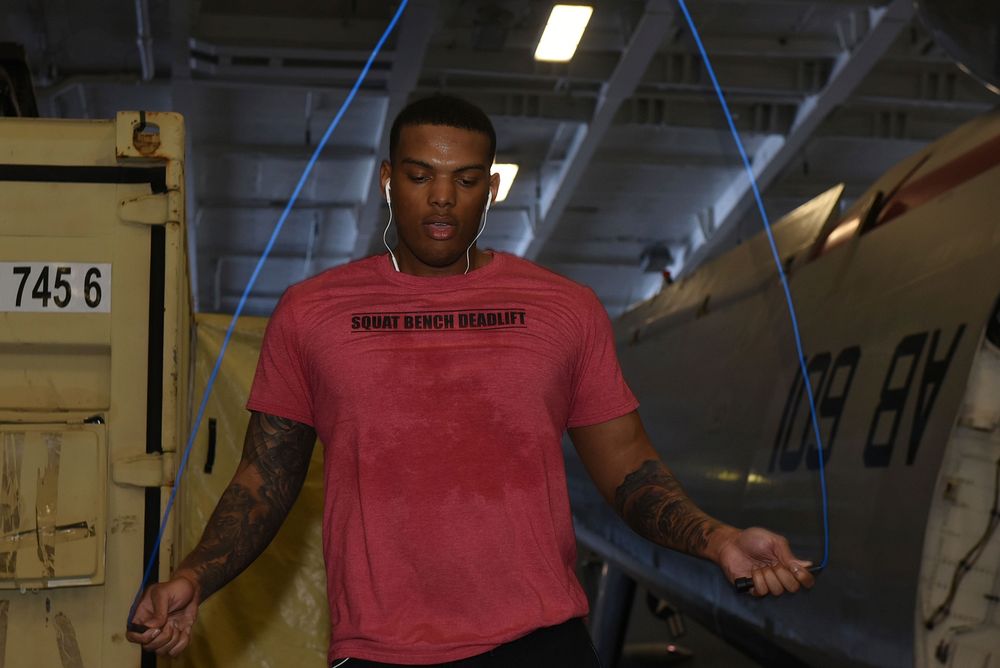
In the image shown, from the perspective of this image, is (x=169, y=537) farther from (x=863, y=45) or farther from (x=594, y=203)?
(x=594, y=203)

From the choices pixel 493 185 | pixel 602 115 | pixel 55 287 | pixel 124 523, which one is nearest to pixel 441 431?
pixel 493 185

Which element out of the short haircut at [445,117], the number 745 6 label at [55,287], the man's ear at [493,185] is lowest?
the number 745 6 label at [55,287]

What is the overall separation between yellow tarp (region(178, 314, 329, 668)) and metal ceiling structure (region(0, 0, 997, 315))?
6.02 metres

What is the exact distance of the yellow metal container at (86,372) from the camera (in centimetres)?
294

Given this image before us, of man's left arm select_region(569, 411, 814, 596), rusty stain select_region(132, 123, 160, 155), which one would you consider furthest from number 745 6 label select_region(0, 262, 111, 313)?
man's left arm select_region(569, 411, 814, 596)

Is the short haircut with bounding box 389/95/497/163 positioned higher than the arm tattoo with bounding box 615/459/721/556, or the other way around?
the short haircut with bounding box 389/95/497/163

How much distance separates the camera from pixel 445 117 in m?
2.43

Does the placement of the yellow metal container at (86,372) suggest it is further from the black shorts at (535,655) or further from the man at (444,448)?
the black shorts at (535,655)

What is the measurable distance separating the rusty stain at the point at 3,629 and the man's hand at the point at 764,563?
163 cm

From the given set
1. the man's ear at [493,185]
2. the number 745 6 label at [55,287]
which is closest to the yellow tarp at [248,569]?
the number 745 6 label at [55,287]

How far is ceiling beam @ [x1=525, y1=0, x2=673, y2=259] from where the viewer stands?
10.6 meters

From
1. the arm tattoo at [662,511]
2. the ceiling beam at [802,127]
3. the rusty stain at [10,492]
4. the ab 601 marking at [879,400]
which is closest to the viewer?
the arm tattoo at [662,511]

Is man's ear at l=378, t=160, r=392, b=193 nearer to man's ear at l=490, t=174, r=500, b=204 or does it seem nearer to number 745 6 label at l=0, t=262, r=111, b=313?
man's ear at l=490, t=174, r=500, b=204

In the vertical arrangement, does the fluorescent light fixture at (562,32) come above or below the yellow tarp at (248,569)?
above
